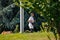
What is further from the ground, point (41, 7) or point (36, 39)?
point (41, 7)

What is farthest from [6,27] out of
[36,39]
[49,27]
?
[49,27]

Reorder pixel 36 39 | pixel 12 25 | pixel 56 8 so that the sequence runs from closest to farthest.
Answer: pixel 56 8 < pixel 36 39 < pixel 12 25

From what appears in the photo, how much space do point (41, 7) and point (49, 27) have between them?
0.61 m

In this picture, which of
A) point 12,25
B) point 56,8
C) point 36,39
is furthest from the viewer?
point 12,25

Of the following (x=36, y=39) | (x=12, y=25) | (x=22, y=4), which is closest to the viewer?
(x=22, y=4)

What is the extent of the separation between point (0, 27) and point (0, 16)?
32.3 inches

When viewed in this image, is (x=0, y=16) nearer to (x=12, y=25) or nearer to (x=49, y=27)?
(x=12, y=25)

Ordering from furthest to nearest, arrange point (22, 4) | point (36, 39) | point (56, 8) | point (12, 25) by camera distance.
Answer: point (12, 25) → point (36, 39) → point (22, 4) → point (56, 8)

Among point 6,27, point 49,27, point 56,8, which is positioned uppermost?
point 56,8

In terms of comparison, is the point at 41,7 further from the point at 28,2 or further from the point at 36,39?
the point at 36,39

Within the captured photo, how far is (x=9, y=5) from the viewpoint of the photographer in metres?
16.7

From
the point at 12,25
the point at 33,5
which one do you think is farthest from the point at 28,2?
the point at 12,25

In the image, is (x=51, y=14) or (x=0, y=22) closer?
(x=51, y=14)

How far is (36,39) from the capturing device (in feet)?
32.9
